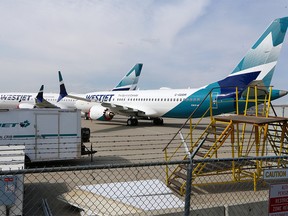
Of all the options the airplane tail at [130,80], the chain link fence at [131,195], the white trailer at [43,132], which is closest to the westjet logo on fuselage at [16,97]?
the airplane tail at [130,80]

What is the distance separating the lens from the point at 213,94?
72.8 feet

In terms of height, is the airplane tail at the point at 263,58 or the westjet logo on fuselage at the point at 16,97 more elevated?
the westjet logo on fuselage at the point at 16,97

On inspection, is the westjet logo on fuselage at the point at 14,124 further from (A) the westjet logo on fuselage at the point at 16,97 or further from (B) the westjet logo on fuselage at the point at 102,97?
(A) the westjet logo on fuselage at the point at 16,97

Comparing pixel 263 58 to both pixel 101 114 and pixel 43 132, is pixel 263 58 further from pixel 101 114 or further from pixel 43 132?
pixel 43 132

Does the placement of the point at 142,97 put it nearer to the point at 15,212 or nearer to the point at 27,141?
the point at 27,141

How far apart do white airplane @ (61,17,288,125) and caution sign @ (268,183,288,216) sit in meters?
9.96

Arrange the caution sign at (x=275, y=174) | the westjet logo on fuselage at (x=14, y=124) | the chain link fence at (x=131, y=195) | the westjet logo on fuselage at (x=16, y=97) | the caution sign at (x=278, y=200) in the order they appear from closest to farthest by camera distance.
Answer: the caution sign at (x=278, y=200) → the caution sign at (x=275, y=174) → the chain link fence at (x=131, y=195) → the westjet logo on fuselage at (x=14, y=124) → the westjet logo on fuselage at (x=16, y=97)

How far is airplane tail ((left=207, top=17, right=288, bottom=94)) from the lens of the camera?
19.0m

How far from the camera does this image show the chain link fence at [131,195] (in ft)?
16.9

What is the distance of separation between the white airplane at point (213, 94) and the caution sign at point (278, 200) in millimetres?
9961

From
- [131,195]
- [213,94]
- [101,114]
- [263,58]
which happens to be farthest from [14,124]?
[263,58]

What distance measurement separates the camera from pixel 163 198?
6812 millimetres

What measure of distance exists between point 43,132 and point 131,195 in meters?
5.32

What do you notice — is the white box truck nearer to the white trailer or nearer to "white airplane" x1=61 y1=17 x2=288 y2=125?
the white trailer
